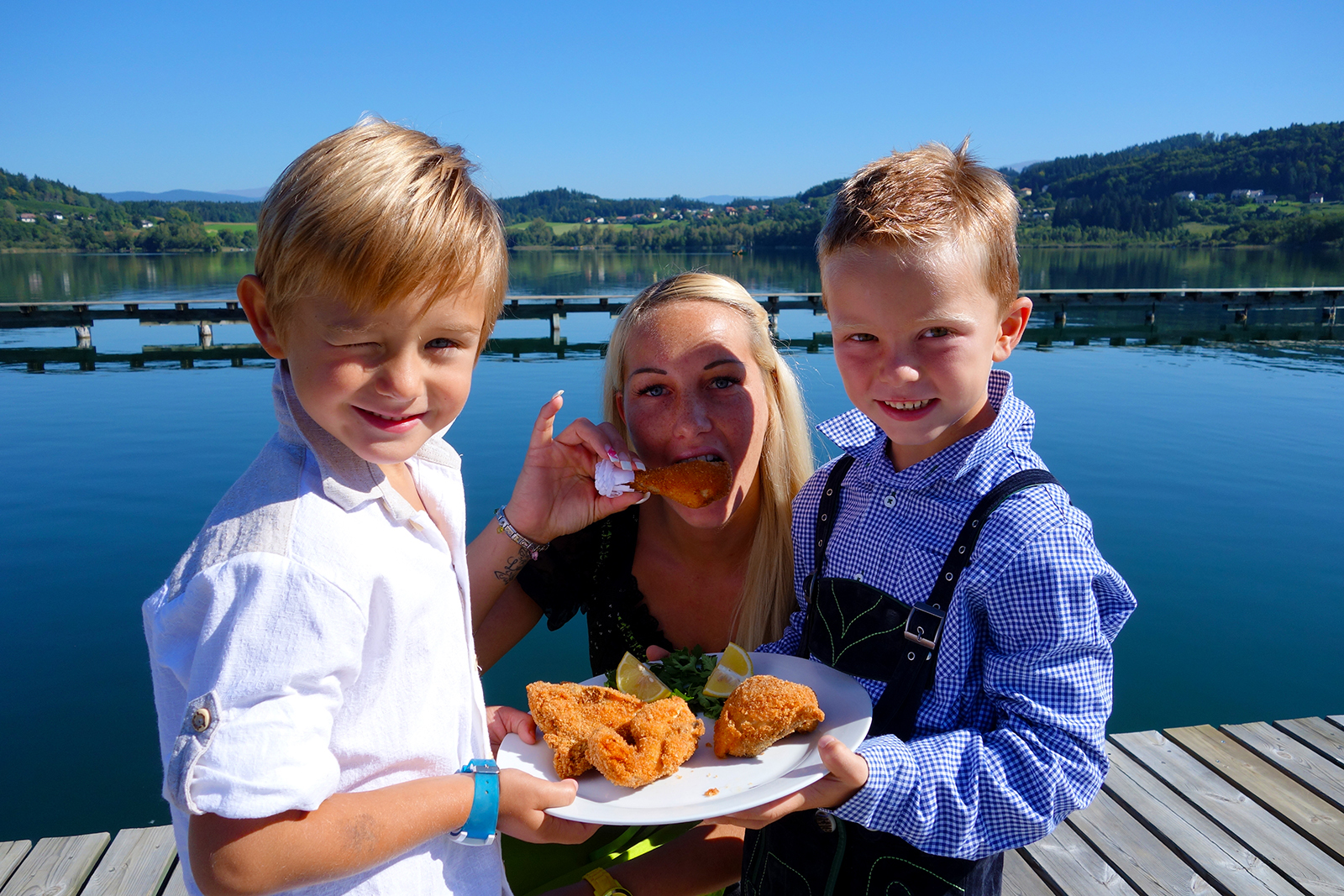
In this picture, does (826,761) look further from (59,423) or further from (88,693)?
(59,423)

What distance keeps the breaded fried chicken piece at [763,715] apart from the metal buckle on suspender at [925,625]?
0.34 metres

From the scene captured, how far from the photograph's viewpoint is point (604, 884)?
2.92m

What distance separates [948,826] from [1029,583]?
2.20 feet

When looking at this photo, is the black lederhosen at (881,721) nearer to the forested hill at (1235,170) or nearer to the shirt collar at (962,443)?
the shirt collar at (962,443)

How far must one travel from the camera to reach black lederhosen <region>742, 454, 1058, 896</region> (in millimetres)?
2146

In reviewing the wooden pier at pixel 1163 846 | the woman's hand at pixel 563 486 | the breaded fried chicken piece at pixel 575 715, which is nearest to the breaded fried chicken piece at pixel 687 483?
the woman's hand at pixel 563 486

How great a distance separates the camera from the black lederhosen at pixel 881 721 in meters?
2.15

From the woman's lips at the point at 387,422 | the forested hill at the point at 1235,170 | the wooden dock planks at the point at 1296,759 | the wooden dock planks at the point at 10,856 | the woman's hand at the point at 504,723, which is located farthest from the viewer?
the forested hill at the point at 1235,170

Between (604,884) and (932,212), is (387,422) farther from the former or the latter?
(604,884)

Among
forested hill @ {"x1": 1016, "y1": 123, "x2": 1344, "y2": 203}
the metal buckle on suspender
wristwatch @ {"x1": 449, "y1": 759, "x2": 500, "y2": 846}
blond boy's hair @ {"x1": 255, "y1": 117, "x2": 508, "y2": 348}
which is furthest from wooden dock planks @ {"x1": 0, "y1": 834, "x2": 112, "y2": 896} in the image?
forested hill @ {"x1": 1016, "y1": 123, "x2": 1344, "y2": 203}

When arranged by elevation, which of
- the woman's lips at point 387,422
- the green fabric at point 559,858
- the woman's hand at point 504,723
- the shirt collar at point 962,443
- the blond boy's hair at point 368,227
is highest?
the blond boy's hair at point 368,227

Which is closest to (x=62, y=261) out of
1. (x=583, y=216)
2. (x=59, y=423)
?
(x=583, y=216)

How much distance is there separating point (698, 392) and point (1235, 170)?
159704 millimetres

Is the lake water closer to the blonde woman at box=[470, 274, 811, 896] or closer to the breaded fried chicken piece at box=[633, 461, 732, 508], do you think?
the blonde woman at box=[470, 274, 811, 896]
